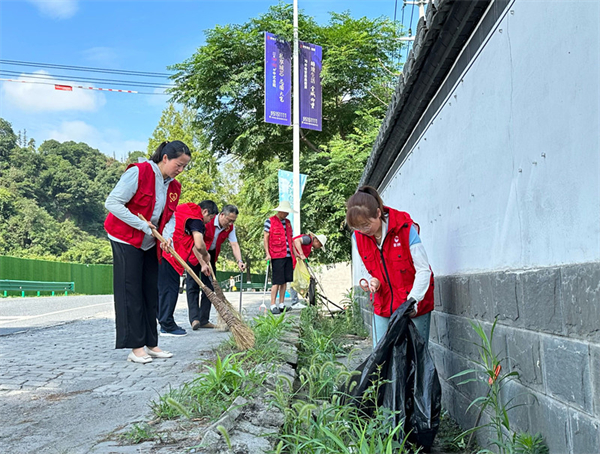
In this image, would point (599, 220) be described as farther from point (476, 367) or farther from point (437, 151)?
point (437, 151)

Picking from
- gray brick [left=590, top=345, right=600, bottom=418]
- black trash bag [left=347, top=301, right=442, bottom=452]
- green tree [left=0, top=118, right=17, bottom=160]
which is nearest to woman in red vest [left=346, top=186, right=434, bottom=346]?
black trash bag [left=347, top=301, right=442, bottom=452]

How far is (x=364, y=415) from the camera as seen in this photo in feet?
10.9

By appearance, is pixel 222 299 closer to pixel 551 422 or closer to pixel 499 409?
pixel 499 409

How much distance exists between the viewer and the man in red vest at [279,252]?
912 cm

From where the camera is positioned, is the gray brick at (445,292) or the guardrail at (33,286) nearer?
the gray brick at (445,292)

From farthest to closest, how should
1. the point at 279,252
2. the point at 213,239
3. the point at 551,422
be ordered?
1. the point at 279,252
2. the point at 213,239
3. the point at 551,422

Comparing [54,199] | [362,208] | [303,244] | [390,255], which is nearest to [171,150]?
[362,208]

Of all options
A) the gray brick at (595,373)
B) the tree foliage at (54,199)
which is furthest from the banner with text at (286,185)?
the tree foliage at (54,199)

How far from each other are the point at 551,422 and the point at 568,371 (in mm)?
331

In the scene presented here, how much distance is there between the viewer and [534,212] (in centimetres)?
262

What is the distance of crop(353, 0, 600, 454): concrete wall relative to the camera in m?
2.10

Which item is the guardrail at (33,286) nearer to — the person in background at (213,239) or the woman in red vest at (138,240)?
the person in background at (213,239)

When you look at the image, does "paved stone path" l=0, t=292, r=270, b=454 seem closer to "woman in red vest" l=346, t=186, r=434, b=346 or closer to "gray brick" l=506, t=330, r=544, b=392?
"woman in red vest" l=346, t=186, r=434, b=346

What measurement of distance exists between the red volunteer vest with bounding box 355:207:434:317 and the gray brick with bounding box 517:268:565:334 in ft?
3.19
